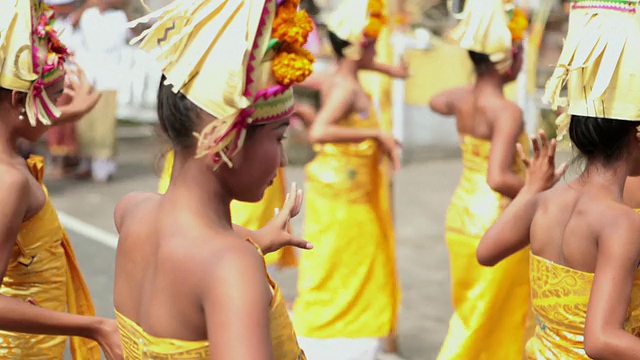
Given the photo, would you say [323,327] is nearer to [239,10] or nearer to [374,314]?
[374,314]

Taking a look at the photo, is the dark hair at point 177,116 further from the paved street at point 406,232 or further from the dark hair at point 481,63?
the dark hair at point 481,63

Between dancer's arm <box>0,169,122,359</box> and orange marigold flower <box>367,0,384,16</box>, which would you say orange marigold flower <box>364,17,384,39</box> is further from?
dancer's arm <box>0,169,122,359</box>

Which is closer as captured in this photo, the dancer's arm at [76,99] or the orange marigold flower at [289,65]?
the orange marigold flower at [289,65]

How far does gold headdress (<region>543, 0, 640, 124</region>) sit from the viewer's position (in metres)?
2.36

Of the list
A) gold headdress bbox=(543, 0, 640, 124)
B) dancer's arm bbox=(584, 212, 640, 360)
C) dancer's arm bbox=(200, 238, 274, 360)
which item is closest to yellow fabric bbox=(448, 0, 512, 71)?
gold headdress bbox=(543, 0, 640, 124)

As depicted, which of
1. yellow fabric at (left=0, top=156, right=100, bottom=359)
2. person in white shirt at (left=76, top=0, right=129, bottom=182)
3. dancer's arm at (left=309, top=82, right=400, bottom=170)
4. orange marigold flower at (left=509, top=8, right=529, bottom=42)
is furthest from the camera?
person in white shirt at (left=76, top=0, right=129, bottom=182)

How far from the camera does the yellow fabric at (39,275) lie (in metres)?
2.77

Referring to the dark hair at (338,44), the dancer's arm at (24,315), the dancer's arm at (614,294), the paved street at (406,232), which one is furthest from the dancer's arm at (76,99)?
the dancer's arm at (614,294)

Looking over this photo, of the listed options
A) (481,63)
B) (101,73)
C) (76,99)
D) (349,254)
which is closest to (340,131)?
(349,254)

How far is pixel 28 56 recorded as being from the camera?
8.82ft

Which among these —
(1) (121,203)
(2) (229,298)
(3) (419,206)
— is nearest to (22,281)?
(1) (121,203)

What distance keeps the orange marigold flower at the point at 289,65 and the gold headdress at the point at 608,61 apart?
936mm

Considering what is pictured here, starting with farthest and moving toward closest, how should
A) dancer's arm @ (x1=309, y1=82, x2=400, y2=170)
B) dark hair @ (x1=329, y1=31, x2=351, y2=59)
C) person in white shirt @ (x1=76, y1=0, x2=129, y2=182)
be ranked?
1. person in white shirt @ (x1=76, y1=0, x2=129, y2=182)
2. dark hair @ (x1=329, y1=31, x2=351, y2=59)
3. dancer's arm @ (x1=309, y1=82, x2=400, y2=170)

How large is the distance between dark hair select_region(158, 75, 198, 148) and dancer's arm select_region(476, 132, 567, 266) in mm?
1158
